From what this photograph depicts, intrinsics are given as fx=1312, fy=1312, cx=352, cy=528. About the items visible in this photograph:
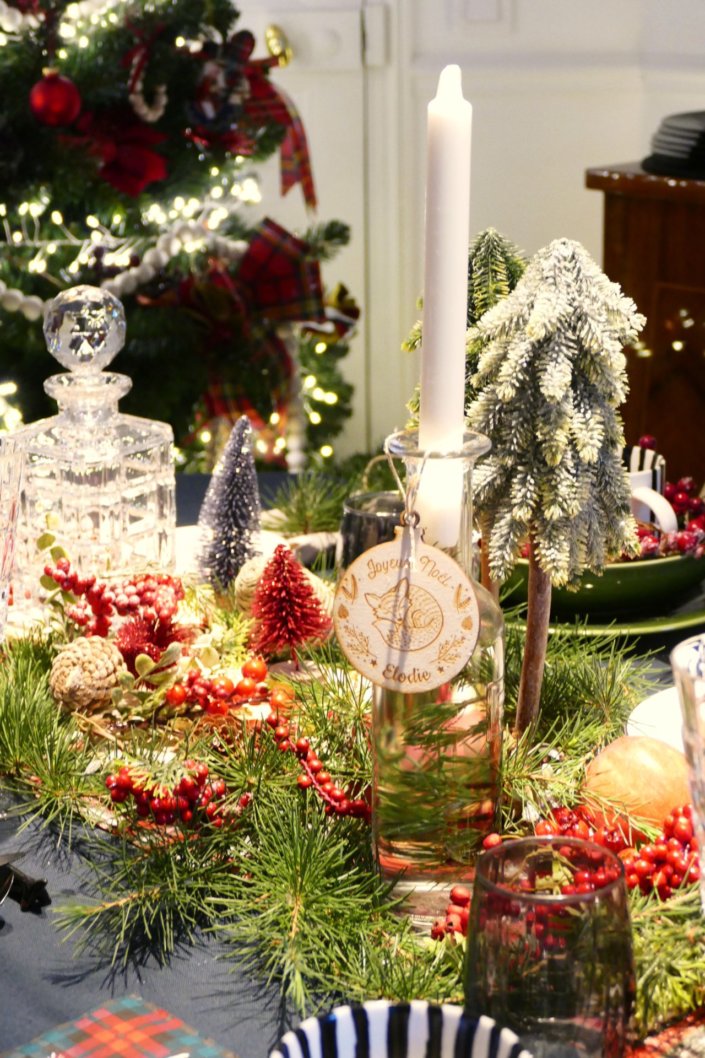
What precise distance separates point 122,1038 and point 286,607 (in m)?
Answer: 0.43

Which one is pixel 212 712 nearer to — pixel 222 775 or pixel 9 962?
pixel 222 775

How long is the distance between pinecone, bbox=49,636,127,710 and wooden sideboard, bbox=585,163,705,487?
165 cm

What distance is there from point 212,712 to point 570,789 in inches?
10.1

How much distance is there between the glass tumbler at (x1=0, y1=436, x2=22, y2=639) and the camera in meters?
0.80

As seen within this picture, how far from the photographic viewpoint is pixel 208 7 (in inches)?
97.7

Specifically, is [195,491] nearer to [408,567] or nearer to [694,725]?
[408,567]

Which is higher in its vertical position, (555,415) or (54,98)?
(54,98)

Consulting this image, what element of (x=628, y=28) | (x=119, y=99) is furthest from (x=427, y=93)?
(x=119, y=99)

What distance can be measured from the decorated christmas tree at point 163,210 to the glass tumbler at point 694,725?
1942 millimetres

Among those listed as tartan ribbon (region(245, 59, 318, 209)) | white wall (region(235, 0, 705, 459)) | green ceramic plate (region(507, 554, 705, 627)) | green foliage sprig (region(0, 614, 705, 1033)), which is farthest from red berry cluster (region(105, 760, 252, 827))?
white wall (region(235, 0, 705, 459))

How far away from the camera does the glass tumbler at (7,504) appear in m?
0.80

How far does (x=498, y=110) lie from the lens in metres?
3.02

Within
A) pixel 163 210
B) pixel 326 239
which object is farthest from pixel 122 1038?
pixel 326 239

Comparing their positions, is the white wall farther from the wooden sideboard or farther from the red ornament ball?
the red ornament ball
